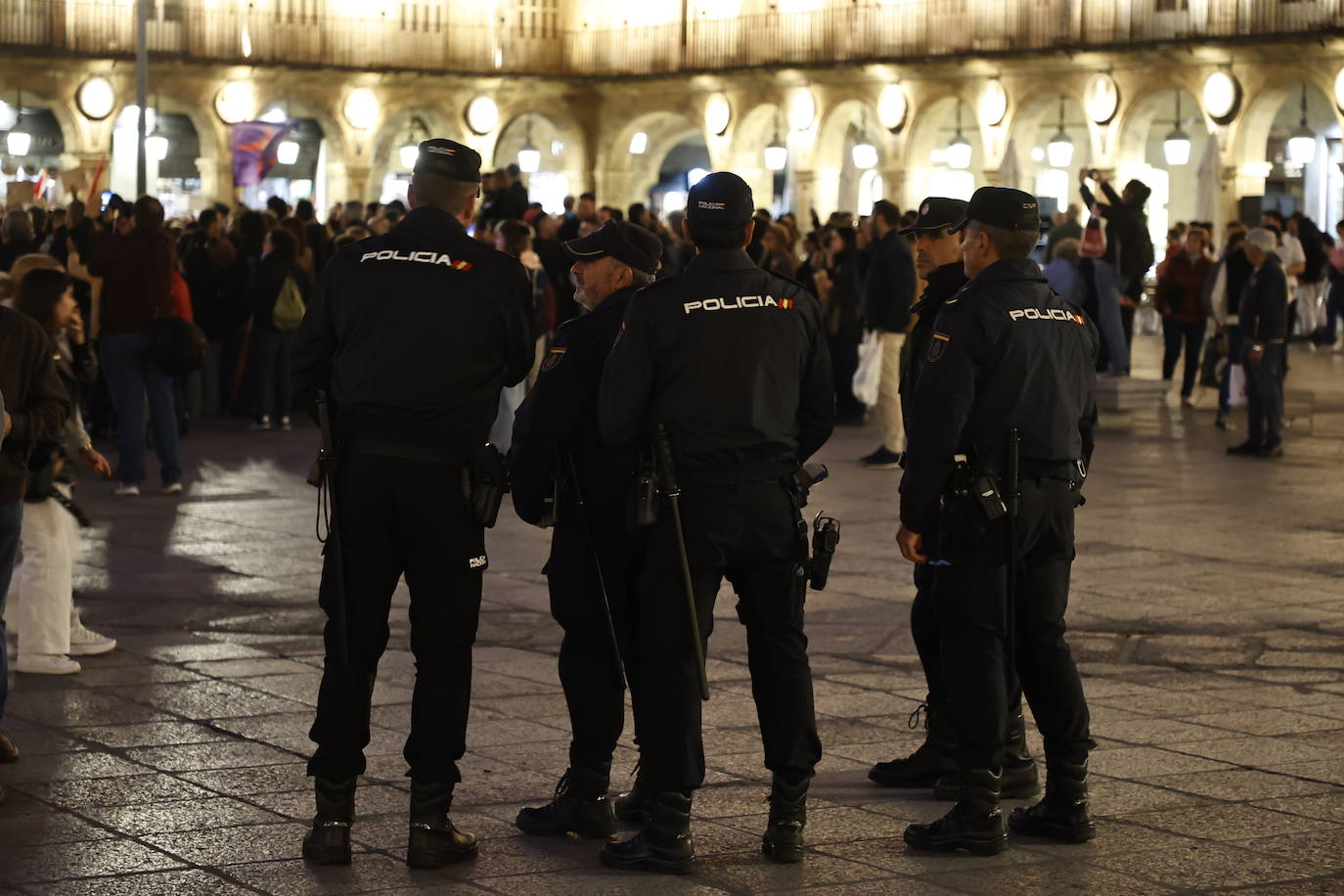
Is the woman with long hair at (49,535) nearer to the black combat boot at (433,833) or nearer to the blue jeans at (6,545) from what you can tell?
the blue jeans at (6,545)

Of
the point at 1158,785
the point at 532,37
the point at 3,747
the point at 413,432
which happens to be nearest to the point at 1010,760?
the point at 1158,785

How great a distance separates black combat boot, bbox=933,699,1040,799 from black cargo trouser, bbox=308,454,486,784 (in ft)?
4.44

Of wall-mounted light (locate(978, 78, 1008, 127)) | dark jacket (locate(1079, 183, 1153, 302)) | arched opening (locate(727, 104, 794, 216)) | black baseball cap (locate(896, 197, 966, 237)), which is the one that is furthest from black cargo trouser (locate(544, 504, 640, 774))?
arched opening (locate(727, 104, 794, 216))

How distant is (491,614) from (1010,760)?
11.2 feet

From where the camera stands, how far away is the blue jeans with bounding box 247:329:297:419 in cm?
1686

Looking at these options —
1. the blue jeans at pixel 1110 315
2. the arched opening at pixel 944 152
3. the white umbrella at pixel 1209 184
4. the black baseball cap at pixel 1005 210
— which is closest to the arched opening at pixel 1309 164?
the arched opening at pixel 944 152

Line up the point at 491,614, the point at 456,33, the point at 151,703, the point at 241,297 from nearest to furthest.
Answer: the point at 151,703
the point at 491,614
the point at 241,297
the point at 456,33

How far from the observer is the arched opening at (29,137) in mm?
35281

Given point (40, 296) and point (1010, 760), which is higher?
point (40, 296)

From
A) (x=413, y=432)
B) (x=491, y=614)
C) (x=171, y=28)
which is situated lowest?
(x=491, y=614)

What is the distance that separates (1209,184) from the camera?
27156 millimetres

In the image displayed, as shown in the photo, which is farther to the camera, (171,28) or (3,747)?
(171,28)

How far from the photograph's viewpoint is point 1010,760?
5.97 meters

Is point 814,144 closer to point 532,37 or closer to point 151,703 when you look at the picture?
point 532,37
